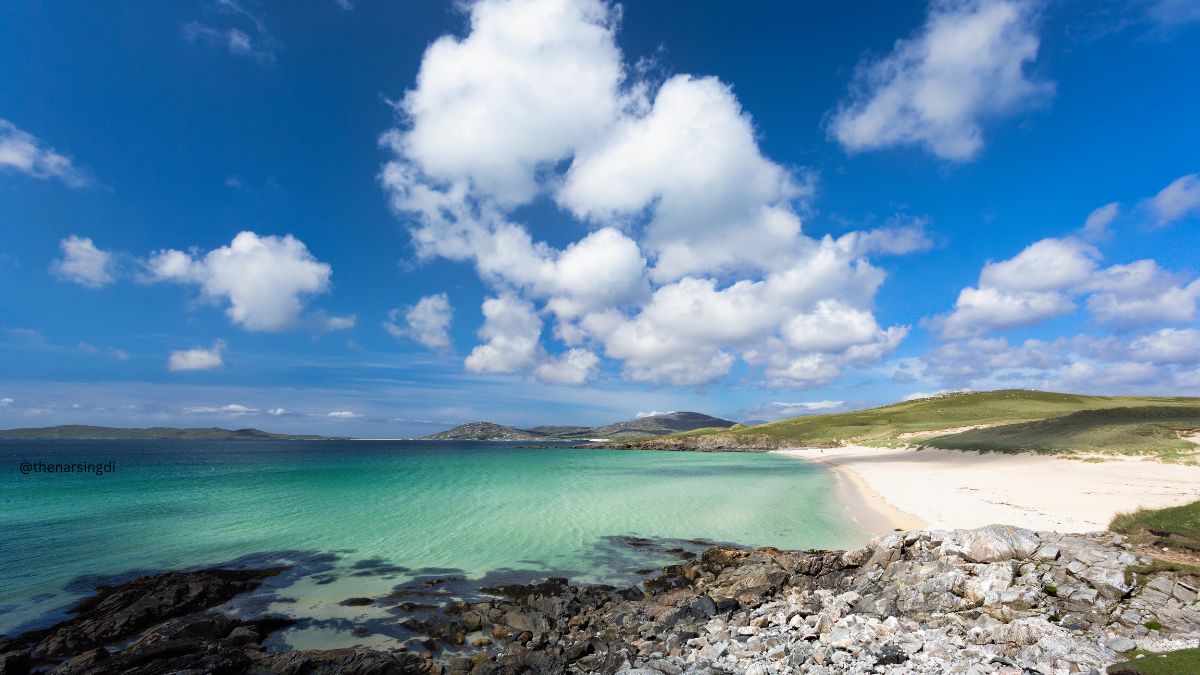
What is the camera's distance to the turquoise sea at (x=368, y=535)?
15055mm

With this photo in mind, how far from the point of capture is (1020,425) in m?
60.8

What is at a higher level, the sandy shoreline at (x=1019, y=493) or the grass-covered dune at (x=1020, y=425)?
the grass-covered dune at (x=1020, y=425)

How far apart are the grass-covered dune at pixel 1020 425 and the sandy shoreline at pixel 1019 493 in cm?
623

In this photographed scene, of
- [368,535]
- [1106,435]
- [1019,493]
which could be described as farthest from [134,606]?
[1106,435]

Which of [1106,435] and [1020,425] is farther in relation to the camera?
[1020,425]

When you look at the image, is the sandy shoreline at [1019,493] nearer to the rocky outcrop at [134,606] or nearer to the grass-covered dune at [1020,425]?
the grass-covered dune at [1020,425]

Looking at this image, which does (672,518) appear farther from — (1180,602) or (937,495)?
(1180,602)

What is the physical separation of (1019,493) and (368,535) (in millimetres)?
33068

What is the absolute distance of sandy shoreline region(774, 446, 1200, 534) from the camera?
19.9 meters

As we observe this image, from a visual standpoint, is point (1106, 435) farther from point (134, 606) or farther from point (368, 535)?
point (134, 606)

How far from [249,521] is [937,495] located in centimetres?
3851

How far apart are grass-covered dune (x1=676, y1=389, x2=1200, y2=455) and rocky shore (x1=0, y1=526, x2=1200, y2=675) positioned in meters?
38.9

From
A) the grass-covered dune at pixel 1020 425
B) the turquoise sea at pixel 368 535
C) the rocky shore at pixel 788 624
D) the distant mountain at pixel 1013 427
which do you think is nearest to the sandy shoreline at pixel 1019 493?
the turquoise sea at pixel 368 535

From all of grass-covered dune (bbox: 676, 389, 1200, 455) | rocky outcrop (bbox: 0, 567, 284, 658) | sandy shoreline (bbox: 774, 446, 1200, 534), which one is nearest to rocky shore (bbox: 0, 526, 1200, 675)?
rocky outcrop (bbox: 0, 567, 284, 658)
